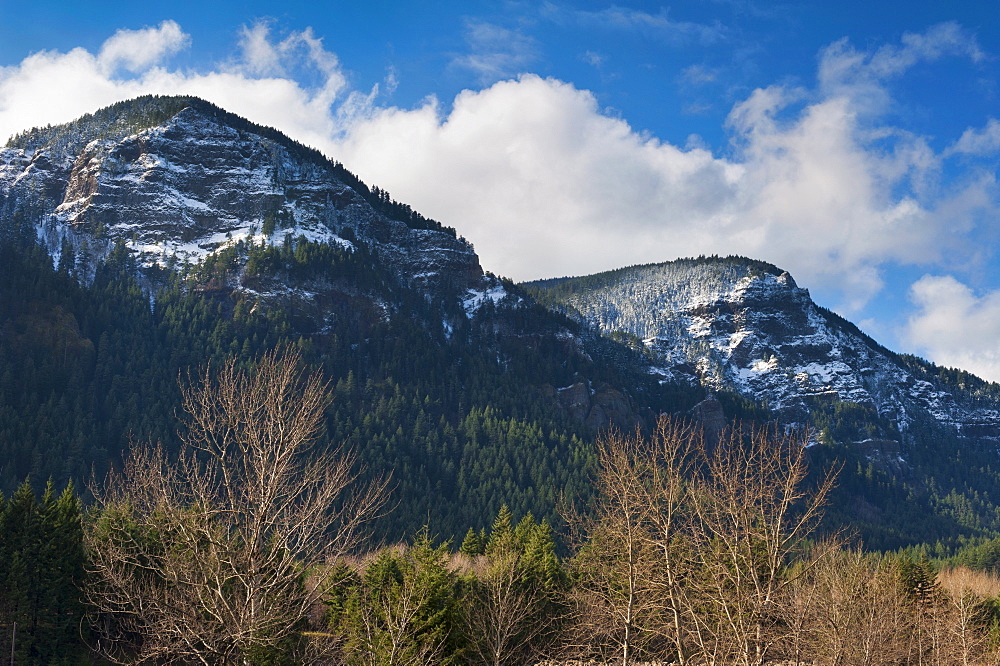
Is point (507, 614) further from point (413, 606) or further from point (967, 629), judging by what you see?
point (967, 629)

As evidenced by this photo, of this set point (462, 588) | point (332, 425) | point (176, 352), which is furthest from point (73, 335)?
point (462, 588)

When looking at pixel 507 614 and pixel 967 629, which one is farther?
pixel 507 614

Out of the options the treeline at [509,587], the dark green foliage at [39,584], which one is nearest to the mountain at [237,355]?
the dark green foliage at [39,584]

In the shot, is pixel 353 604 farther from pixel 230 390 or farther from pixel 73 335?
pixel 73 335

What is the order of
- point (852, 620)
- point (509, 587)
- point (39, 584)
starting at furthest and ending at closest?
point (39, 584) → point (509, 587) → point (852, 620)

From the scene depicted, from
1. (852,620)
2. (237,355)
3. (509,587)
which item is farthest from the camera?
(237,355)

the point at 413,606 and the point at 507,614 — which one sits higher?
the point at 413,606

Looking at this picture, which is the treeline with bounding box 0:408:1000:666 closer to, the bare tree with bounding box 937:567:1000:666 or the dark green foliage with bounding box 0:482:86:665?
the dark green foliage with bounding box 0:482:86:665

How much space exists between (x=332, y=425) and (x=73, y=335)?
163 ft

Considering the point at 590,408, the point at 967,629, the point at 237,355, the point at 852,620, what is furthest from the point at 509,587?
the point at 590,408

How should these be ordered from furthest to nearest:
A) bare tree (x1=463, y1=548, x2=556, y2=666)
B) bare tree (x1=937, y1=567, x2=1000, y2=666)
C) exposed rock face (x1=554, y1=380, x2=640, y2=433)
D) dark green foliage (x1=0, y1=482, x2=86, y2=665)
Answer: exposed rock face (x1=554, y1=380, x2=640, y2=433)
bare tree (x1=463, y1=548, x2=556, y2=666)
dark green foliage (x1=0, y1=482, x2=86, y2=665)
bare tree (x1=937, y1=567, x2=1000, y2=666)

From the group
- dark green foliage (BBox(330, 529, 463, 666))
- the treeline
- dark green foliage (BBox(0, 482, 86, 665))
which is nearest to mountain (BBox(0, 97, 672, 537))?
dark green foliage (BBox(0, 482, 86, 665))

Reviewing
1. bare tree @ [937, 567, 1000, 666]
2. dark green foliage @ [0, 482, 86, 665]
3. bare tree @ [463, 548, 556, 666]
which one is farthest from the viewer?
bare tree @ [463, 548, 556, 666]

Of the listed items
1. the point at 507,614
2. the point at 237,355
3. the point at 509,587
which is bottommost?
the point at 507,614
